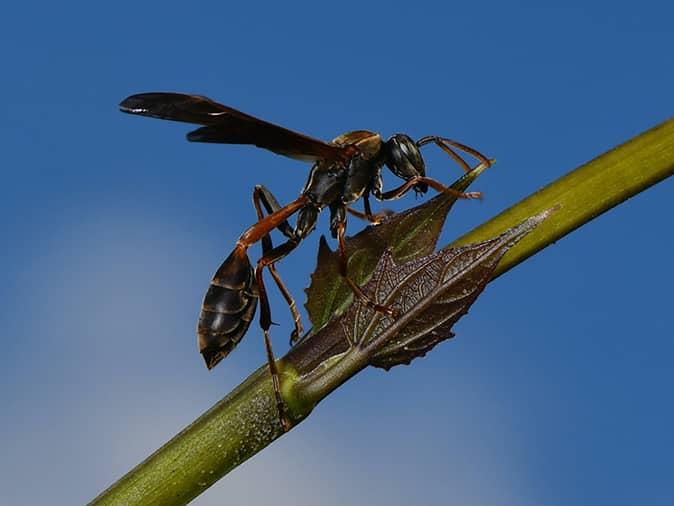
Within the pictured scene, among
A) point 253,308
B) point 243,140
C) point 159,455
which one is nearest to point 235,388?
point 159,455

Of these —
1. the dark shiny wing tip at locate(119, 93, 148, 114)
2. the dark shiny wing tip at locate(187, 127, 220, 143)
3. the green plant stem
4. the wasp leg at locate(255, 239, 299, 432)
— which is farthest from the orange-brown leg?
the green plant stem

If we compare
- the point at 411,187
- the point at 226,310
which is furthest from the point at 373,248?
the point at 411,187

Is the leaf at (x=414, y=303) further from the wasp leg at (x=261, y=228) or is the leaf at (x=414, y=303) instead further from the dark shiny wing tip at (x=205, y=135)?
the dark shiny wing tip at (x=205, y=135)

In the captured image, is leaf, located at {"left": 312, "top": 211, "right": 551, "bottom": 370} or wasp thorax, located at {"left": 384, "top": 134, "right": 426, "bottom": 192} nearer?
leaf, located at {"left": 312, "top": 211, "right": 551, "bottom": 370}

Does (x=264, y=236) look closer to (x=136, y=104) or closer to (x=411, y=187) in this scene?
(x=411, y=187)

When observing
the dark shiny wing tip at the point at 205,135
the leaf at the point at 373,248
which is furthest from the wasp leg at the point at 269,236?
the leaf at the point at 373,248

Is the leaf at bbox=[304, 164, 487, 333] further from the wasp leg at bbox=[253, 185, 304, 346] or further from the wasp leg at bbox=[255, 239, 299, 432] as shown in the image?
the wasp leg at bbox=[253, 185, 304, 346]

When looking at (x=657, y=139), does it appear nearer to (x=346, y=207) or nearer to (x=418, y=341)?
(x=418, y=341)
